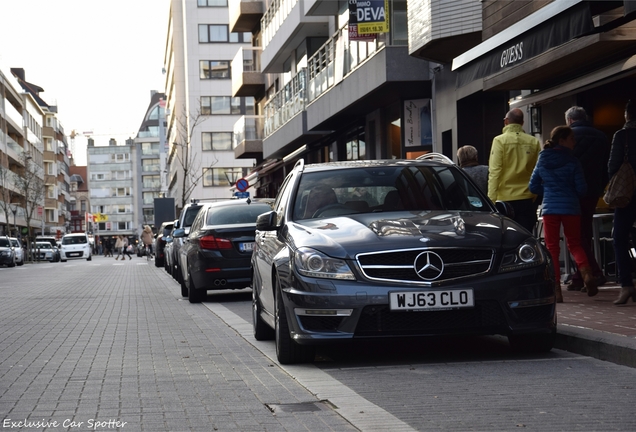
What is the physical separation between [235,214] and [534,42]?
5.60 meters

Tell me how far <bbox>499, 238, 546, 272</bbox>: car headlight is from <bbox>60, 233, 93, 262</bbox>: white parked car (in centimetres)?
7067

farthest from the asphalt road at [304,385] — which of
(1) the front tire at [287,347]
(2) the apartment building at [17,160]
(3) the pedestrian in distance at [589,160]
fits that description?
(2) the apartment building at [17,160]

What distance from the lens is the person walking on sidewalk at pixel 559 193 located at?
35.4ft

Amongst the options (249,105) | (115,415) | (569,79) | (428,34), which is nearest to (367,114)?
(428,34)

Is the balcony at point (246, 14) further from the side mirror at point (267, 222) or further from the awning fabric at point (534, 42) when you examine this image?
the side mirror at point (267, 222)

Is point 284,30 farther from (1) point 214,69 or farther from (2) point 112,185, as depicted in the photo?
(2) point 112,185

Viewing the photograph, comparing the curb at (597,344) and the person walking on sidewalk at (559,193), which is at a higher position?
the person walking on sidewalk at (559,193)

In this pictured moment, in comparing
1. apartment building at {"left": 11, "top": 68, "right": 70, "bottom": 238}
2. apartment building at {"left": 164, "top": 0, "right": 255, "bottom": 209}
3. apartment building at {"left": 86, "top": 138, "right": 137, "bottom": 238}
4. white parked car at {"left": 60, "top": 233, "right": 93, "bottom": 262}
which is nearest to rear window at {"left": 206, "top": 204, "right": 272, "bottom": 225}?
white parked car at {"left": 60, "top": 233, "right": 93, "bottom": 262}

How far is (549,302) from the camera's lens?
7758mm

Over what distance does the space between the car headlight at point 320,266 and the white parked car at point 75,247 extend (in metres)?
70.3

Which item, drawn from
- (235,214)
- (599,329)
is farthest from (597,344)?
(235,214)

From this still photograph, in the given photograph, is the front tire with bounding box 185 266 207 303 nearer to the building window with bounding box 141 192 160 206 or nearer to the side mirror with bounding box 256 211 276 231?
the side mirror with bounding box 256 211 276 231

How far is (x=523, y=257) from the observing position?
25.3 ft

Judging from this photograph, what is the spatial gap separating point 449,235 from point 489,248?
0.97ft
